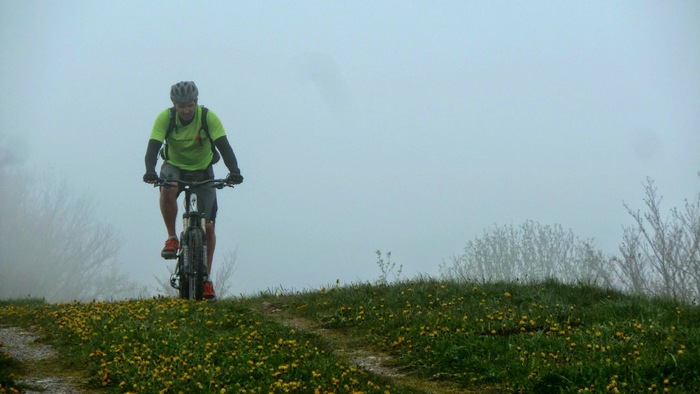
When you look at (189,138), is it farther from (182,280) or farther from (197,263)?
(182,280)

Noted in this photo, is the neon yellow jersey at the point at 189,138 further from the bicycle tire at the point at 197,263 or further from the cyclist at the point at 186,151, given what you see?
the bicycle tire at the point at 197,263

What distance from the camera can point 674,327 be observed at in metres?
8.27

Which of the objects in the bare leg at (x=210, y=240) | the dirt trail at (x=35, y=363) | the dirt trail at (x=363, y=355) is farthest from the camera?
the bare leg at (x=210, y=240)

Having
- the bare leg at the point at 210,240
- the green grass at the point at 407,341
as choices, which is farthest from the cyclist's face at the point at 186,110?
the green grass at the point at 407,341

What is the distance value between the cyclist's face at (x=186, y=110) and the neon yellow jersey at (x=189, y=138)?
0.09 metres

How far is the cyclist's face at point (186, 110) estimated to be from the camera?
11508 millimetres

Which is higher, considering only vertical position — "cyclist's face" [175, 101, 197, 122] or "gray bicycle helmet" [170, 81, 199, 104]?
"gray bicycle helmet" [170, 81, 199, 104]

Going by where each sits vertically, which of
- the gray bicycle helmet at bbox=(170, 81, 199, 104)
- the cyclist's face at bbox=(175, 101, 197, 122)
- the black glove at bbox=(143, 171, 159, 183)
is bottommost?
the black glove at bbox=(143, 171, 159, 183)

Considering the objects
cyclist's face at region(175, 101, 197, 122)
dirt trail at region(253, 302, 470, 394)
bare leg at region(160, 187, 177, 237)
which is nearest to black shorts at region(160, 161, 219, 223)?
bare leg at region(160, 187, 177, 237)

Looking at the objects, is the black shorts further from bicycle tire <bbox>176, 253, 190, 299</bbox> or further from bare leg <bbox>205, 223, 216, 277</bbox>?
bicycle tire <bbox>176, 253, 190, 299</bbox>

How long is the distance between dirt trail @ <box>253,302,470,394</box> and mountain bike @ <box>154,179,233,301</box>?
117cm

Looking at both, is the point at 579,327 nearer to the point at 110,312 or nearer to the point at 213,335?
A: the point at 213,335

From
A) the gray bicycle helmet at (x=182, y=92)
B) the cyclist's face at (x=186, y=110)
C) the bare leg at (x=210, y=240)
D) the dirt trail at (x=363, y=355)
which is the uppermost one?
the gray bicycle helmet at (x=182, y=92)

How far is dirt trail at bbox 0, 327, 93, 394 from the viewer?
7125mm
